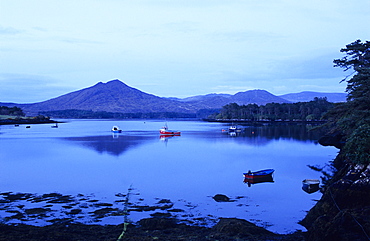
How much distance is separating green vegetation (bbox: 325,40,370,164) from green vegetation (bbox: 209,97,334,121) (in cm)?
10513

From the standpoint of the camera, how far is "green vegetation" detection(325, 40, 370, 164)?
17609 millimetres

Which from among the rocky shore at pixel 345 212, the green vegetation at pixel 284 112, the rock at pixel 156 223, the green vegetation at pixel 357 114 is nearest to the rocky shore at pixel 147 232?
the rock at pixel 156 223

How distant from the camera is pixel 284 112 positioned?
166 metres

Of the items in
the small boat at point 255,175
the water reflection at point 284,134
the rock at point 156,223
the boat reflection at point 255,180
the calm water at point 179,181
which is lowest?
Result: the calm water at point 179,181

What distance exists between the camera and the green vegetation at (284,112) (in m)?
147

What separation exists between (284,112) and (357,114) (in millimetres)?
148602

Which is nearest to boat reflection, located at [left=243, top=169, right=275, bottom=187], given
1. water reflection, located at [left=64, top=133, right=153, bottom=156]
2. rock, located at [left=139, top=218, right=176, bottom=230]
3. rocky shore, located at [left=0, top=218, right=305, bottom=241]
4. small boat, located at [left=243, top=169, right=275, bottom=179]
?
small boat, located at [left=243, top=169, right=275, bottom=179]

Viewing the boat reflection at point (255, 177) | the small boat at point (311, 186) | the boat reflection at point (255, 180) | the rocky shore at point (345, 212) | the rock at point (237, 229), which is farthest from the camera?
the boat reflection at point (255, 177)

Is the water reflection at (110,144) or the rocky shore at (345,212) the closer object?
the rocky shore at (345,212)

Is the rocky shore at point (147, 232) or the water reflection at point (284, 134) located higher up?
the water reflection at point (284, 134)

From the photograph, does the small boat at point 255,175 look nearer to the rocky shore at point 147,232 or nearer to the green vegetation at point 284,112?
the rocky shore at point 147,232

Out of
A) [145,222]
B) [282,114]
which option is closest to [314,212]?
[145,222]

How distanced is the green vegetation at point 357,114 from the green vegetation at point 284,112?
105 metres

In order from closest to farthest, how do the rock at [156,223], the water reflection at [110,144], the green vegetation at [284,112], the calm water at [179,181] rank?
the rock at [156,223] → the calm water at [179,181] → the water reflection at [110,144] → the green vegetation at [284,112]
